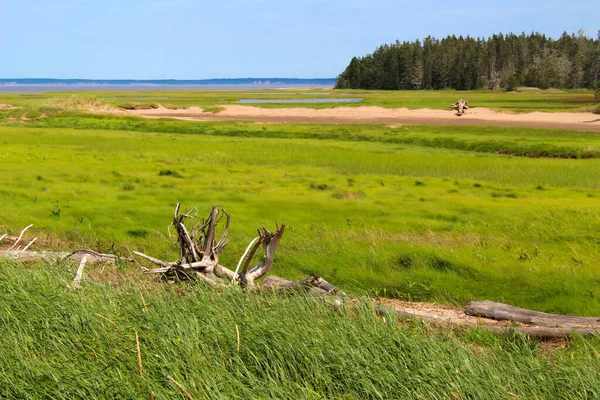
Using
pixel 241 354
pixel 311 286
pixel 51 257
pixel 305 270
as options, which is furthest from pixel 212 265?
pixel 305 270

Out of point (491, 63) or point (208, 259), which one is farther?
point (491, 63)

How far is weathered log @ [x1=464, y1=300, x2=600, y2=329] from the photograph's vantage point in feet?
33.5

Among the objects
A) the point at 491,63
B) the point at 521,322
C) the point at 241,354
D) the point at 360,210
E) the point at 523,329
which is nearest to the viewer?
the point at 241,354

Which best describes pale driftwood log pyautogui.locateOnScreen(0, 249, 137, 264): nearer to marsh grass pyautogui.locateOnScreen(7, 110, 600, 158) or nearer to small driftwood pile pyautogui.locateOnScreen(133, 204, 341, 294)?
small driftwood pile pyautogui.locateOnScreen(133, 204, 341, 294)

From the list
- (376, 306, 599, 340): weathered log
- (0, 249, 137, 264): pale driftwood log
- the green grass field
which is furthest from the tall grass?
(0, 249, 137, 264): pale driftwood log

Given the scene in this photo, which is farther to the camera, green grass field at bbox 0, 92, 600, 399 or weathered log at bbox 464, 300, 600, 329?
weathered log at bbox 464, 300, 600, 329

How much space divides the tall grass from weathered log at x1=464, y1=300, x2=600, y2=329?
0.87 m

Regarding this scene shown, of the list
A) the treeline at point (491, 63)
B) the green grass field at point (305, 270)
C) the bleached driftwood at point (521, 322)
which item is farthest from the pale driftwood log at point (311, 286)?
the treeline at point (491, 63)

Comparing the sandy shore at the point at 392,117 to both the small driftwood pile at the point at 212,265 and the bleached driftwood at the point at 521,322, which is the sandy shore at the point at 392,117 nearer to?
the bleached driftwood at the point at 521,322

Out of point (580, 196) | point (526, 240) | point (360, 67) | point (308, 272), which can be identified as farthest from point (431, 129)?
point (360, 67)

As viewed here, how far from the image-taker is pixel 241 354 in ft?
25.7

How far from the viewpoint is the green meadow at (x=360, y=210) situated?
1415cm

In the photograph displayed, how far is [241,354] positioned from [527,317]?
198 inches

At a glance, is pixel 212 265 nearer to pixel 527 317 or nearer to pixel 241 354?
pixel 241 354
